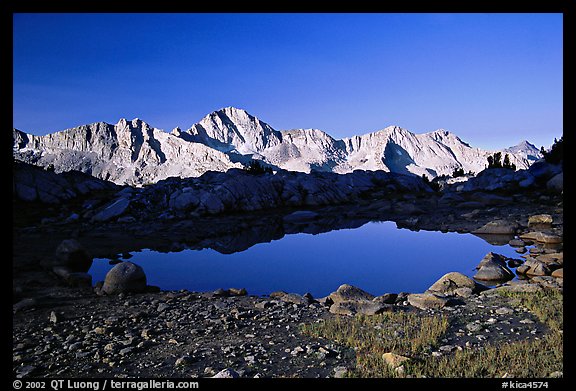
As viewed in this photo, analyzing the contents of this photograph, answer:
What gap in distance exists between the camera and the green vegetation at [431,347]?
19.3ft

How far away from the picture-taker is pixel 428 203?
40.7 m

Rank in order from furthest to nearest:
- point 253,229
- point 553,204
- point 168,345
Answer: point 553,204 → point 253,229 → point 168,345

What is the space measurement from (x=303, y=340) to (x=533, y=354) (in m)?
4.26

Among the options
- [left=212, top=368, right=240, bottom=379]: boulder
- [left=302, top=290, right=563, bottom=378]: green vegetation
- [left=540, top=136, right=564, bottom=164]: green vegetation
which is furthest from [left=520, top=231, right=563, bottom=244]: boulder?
[left=540, top=136, right=564, bottom=164]: green vegetation

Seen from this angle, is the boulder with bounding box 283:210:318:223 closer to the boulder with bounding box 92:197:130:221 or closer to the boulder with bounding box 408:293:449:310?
the boulder with bounding box 92:197:130:221

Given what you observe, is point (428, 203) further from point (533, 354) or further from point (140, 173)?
point (140, 173)

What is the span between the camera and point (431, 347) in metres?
7.26

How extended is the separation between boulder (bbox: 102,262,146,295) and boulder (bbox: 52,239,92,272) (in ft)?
14.5

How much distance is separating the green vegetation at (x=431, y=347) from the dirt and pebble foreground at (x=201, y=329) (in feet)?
0.82

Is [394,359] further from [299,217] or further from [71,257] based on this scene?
[299,217]

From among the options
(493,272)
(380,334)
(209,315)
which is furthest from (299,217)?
(380,334)

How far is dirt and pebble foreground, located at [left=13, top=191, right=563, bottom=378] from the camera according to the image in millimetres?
6871

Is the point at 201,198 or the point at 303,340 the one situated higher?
the point at 201,198
